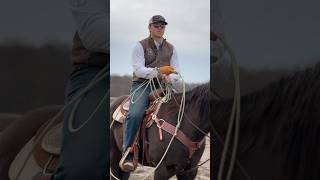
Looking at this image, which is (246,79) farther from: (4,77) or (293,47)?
(4,77)

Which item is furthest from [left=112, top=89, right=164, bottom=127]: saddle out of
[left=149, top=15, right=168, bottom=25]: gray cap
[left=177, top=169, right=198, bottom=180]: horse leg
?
[left=149, top=15, right=168, bottom=25]: gray cap

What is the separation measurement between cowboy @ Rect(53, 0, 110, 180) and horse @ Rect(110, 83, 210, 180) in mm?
540

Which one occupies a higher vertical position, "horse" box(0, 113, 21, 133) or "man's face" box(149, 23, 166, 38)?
"man's face" box(149, 23, 166, 38)

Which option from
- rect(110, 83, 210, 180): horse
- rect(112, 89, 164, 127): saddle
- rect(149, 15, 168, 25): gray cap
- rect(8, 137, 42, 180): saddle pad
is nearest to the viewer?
rect(8, 137, 42, 180): saddle pad

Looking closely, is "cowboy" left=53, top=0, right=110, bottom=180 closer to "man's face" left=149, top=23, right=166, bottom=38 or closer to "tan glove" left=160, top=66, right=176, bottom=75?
"man's face" left=149, top=23, right=166, bottom=38

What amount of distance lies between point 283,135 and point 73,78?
828mm

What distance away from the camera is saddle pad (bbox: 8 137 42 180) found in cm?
180

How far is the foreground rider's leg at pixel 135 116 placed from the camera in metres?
2.47

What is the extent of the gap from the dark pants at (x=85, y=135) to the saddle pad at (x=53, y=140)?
0.04 meters

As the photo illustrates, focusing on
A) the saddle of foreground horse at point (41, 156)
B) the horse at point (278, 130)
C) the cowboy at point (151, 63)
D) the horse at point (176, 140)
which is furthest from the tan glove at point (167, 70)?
the saddle of foreground horse at point (41, 156)

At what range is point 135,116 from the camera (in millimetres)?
2545

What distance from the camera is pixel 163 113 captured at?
2535 mm

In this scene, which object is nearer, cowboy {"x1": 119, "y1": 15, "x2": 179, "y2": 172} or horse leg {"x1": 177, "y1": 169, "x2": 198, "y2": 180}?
cowboy {"x1": 119, "y1": 15, "x2": 179, "y2": 172}

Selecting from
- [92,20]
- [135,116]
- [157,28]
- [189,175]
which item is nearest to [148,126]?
[135,116]
